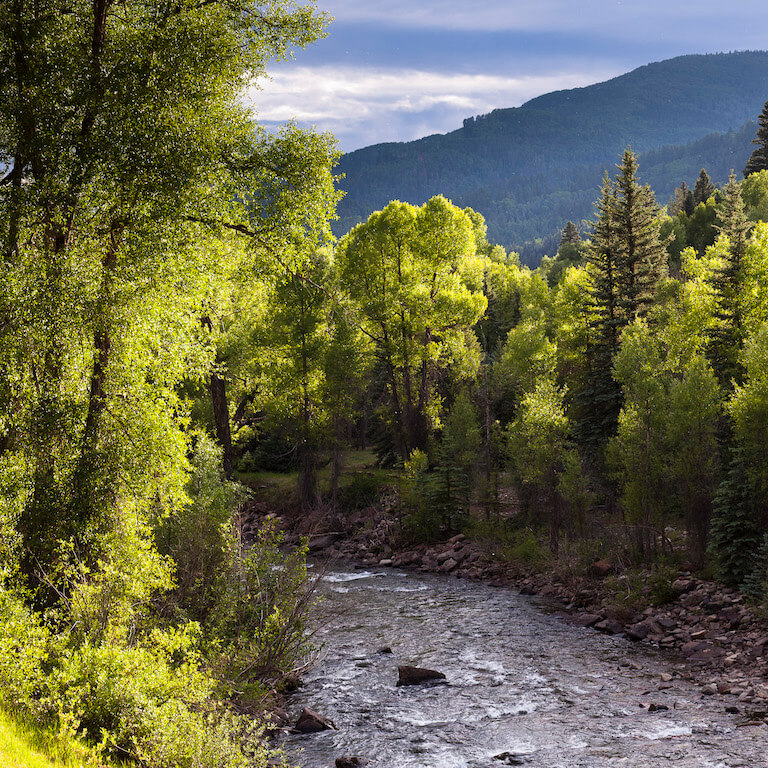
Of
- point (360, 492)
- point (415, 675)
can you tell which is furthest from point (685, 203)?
point (415, 675)

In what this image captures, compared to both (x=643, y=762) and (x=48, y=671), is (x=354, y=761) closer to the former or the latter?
(x=643, y=762)

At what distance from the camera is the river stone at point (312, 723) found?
14.9 m

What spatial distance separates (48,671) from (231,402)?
30.1m

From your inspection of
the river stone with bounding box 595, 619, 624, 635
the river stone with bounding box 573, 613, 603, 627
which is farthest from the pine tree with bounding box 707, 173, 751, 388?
the river stone with bounding box 595, 619, 624, 635

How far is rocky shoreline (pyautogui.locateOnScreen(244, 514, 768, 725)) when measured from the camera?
59.5ft

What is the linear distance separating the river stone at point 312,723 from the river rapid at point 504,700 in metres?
0.24

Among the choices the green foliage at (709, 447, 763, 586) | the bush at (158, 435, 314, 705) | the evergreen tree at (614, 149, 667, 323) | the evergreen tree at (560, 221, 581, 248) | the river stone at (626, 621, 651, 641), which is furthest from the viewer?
the evergreen tree at (560, 221, 581, 248)

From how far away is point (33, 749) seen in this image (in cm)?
777

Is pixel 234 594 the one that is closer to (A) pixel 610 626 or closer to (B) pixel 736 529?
(A) pixel 610 626

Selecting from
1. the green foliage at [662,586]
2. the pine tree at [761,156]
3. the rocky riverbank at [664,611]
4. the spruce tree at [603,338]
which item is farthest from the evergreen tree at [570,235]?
the green foliage at [662,586]

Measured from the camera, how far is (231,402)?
39375 millimetres

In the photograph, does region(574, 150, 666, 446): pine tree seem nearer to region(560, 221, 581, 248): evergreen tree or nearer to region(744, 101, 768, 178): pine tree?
region(744, 101, 768, 178): pine tree

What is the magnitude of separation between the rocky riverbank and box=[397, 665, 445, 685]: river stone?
6.90 metres

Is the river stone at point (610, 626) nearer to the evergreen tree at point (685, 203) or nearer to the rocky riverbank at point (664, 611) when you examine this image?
the rocky riverbank at point (664, 611)
